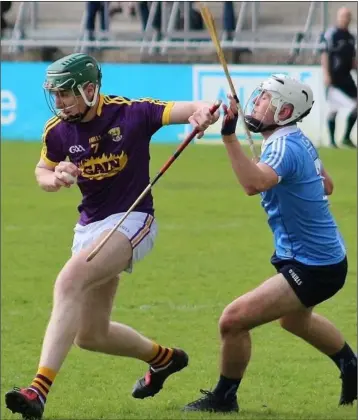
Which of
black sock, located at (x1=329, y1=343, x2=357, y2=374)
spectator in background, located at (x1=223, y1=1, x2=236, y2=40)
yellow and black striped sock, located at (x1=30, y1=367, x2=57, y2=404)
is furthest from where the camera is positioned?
spectator in background, located at (x1=223, y1=1, x2=236, y2=40)

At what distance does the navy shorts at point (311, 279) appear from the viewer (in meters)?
6.75

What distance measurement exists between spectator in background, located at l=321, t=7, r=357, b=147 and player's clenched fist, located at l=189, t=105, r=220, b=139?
48.0 feet

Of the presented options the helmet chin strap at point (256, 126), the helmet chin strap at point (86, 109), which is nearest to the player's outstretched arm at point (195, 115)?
the helmet chin strap at point (256, 126)

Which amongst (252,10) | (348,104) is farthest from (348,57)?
(252,10)

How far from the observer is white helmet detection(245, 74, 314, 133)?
677 cm

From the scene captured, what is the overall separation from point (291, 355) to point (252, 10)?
16.6 meters

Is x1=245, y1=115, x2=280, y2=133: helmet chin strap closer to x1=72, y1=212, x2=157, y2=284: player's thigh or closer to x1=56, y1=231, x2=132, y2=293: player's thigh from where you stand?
x1=72, y1=212, x2=157, y2=284: player's thigh

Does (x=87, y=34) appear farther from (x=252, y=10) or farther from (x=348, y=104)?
(x=348, y=104)

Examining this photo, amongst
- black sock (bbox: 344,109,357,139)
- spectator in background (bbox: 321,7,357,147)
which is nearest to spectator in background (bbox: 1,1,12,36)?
spectator in background (bbox: 321,7,357,147)

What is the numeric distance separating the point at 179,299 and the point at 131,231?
3.72m

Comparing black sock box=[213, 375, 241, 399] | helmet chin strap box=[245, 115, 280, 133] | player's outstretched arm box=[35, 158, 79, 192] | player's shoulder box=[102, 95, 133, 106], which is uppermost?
player's shoulder box=[102, 95, 133, 106]

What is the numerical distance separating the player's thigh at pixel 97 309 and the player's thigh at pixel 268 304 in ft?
2.32

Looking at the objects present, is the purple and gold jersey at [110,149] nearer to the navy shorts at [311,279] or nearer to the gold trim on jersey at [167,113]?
the gold trim on jersey at [167,113]

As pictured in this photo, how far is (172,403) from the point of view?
289 inches
